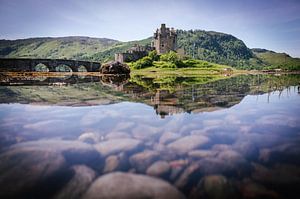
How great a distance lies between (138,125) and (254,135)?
295cm

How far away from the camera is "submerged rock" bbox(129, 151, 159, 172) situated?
4.49 meters

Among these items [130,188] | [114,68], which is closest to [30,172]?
[130,188]

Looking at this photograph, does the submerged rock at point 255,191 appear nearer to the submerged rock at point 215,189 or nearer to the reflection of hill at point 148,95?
the submerged rock at point 215,189

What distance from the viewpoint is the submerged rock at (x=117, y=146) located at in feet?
17.2

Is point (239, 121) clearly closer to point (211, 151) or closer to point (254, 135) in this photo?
point (254, 135)

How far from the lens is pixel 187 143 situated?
575 cm

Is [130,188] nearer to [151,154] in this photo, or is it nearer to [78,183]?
[78,183]

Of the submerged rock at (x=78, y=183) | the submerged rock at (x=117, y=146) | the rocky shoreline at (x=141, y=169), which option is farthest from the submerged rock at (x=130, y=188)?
the submerged rock at (x=117, y=146)

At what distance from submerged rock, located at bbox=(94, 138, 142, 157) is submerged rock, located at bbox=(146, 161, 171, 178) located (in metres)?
0.86

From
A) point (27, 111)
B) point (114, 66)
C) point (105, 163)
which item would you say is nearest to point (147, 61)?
point (114, 66)

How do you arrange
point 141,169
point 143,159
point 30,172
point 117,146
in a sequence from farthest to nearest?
point 117,146
point 143,159
point 141,169
point 30,172

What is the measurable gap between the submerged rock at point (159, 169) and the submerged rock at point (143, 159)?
10 cm

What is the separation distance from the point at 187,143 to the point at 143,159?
1291 mm

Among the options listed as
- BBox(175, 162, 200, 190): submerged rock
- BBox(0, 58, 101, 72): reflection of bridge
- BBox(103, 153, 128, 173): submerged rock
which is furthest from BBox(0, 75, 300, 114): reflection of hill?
BBox(0, 58, 101, 72): reflection of bridge
